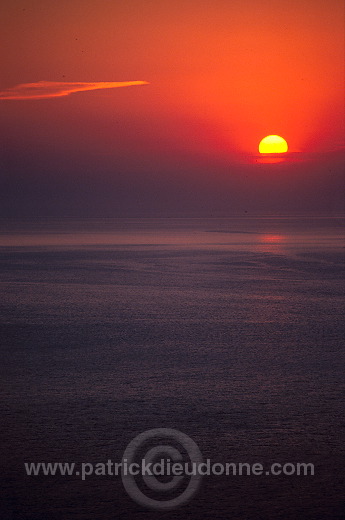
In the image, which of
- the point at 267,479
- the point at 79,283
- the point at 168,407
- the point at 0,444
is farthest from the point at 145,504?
the point at 79,283

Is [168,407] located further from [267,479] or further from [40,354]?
[40,354]

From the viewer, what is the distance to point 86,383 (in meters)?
7.53

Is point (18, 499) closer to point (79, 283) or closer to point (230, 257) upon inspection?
point (79, 283)

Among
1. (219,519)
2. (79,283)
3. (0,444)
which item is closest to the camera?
(219,519)

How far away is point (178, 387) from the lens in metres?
7.38

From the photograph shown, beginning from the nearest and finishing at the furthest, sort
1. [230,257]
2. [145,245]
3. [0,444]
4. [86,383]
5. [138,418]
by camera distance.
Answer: [0,444], [138,418], [86,383], [230,257], [145,245]

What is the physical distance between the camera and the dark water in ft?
15.5

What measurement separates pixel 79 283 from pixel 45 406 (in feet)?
34.9

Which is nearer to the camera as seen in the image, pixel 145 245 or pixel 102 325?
pixel 102 325

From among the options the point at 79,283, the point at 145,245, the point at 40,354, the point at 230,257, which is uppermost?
the point at 145,245

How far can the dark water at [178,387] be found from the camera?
473 cm

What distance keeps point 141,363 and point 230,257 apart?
53.5 feet

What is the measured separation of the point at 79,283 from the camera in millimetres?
17219

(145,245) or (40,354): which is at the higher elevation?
(145,245)
